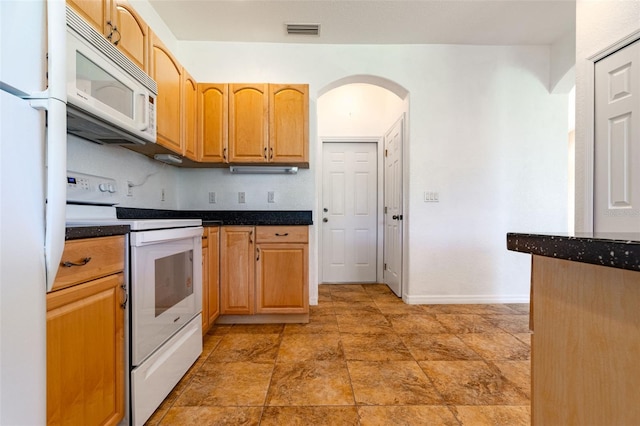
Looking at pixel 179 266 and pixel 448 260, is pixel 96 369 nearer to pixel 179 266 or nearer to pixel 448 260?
pixel 179 266

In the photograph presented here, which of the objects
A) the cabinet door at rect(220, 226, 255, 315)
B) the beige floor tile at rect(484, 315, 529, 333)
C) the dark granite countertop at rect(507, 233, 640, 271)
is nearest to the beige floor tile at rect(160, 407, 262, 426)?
the cabinet door at rect(220, 226, 255, 315)

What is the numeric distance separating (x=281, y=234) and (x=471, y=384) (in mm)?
1618

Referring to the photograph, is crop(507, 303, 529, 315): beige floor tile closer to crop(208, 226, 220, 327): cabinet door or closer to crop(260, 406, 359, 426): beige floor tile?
crop(260, 406, 359, 426): beige floor tile

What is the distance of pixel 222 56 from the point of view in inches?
118

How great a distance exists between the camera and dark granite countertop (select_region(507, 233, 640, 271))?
431 millimetres

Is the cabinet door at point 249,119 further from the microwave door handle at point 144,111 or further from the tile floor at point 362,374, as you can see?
the tile floor at point 362,374

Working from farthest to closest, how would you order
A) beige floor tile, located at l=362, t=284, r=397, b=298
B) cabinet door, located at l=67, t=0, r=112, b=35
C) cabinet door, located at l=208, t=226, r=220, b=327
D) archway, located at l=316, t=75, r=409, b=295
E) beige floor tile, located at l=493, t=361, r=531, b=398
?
archway, located at l=316, t=75, r=409, b=295 < beige floor tile, located at l=362, t=284, r=397, b=298 < cabinet door, located at l=208, t=226, r=220, b=327 < beige floor tile, located at l=493, t=361, r=531, b=398 < cabinet door, located at l=67, t=0, r=112, b=35

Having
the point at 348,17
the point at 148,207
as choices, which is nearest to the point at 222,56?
the point at 348,17

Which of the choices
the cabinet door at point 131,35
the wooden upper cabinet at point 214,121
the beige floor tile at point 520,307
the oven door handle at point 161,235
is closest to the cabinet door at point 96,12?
the cabinet door at point 131,35

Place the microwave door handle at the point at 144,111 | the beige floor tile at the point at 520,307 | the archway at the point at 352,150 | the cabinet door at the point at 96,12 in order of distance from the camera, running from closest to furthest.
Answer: the cabinet door at the point at 96,12, the microwave door handle at the point at 144,111, the beige floor tile at the point at 520,307, the archway at the point at 352,150

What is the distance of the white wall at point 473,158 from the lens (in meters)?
3.08

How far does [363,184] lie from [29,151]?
375 centimetres

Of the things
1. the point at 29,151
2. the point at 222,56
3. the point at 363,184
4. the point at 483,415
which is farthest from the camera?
the point at 363,184

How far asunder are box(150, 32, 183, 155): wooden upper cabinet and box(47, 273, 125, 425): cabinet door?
51.3 inches
